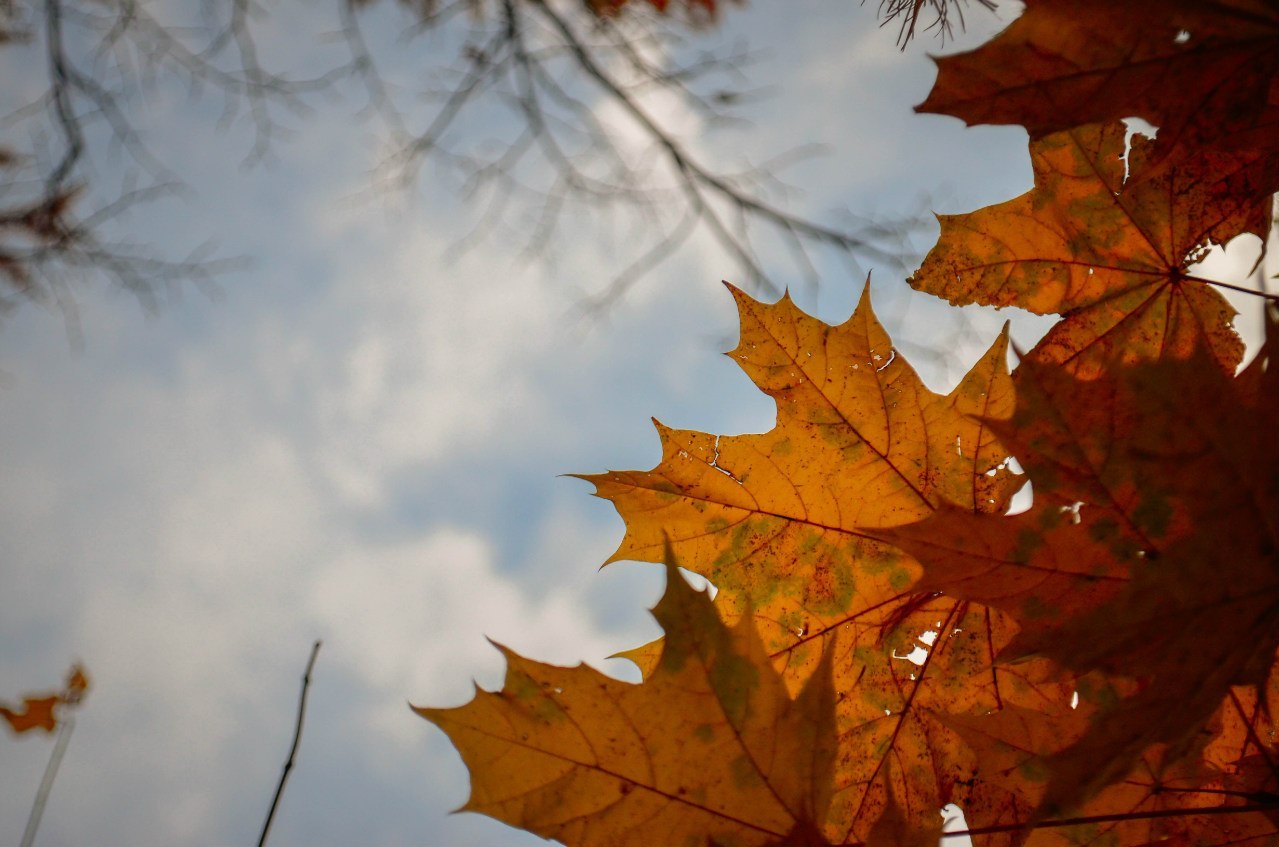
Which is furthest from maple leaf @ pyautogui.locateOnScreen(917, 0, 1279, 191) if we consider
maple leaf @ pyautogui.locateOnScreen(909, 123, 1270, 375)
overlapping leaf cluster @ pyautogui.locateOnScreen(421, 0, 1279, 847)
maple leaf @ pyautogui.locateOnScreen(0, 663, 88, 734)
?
maple leaf @ pyautogui.locateOnScreen(0, 663, 88, 734)

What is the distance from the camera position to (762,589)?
81 centimetres

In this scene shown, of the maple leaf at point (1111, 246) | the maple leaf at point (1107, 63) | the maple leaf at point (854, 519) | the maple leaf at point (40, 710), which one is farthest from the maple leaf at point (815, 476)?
the maple leaf at point (40, 710)

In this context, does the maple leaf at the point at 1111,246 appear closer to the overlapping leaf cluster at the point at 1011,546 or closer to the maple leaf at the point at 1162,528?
the overlapping leaf cluster at the point at 1011,546

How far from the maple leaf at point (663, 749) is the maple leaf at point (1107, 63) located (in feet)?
1.42

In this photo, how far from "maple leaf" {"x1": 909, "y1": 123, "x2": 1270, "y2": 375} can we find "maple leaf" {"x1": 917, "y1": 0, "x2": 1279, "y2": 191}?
159mm

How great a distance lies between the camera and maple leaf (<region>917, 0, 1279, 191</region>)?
554 millimetres

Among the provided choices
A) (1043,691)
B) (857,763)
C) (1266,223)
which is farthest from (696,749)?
(1266,223)

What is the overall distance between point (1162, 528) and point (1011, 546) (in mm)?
94

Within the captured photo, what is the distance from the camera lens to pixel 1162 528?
52 centimetres

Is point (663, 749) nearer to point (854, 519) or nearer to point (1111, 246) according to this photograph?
point (854, 519)

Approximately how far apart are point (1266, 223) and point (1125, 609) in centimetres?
47

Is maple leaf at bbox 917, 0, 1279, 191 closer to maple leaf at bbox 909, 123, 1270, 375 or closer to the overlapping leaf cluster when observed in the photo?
the overlapping leaf cluster

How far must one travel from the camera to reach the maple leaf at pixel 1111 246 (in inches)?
29.5

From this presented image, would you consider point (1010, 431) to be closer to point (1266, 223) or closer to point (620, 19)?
point (1266, 223)
